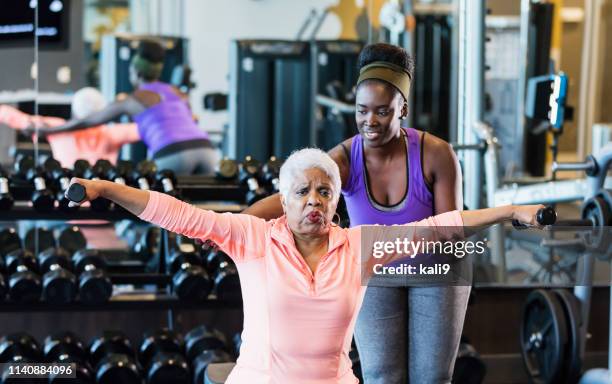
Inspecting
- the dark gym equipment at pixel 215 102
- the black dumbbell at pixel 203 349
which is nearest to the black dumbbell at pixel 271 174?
the black dumbbell at pixel 203 349

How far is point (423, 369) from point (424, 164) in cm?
51

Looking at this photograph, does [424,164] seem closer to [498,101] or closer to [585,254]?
[585,254]

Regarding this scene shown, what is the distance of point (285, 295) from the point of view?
216cm

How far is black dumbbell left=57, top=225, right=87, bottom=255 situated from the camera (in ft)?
15.9

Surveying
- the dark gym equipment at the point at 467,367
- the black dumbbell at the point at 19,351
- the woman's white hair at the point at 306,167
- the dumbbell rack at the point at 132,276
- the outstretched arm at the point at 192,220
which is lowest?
the dark gym equipment at the point at 467,367

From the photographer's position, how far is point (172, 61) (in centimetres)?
716

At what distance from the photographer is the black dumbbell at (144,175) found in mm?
4188

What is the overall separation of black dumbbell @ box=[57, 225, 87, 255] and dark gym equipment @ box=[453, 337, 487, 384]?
1983mm

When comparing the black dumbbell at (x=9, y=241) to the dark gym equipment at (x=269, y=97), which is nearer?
the black dumbbell at (x=9, y=241)

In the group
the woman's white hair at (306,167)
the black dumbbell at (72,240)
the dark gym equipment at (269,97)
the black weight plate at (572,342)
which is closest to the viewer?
the woman's white hair at (306,167)

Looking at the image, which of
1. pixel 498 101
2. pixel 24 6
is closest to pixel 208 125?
pixel 24 6

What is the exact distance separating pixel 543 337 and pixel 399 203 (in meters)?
2.04

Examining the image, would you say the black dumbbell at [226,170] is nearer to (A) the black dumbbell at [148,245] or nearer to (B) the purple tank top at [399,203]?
(A) the black dumbbell at [148,245]

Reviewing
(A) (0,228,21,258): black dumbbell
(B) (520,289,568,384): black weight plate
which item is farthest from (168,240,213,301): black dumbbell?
(B) (520,289,568,384): black weight plate
